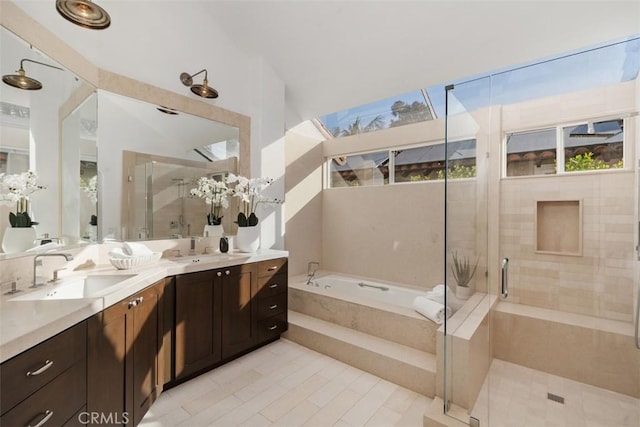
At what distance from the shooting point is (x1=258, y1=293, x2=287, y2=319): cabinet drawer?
291cm

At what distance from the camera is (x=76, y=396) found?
1.31 meters

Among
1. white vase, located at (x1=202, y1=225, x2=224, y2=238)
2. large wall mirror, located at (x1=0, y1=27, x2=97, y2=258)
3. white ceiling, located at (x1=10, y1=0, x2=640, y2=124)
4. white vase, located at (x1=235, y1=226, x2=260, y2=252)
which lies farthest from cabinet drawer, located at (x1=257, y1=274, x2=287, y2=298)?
white ceiling, located at (x1=10, y1=0, x2=640, y2=124)

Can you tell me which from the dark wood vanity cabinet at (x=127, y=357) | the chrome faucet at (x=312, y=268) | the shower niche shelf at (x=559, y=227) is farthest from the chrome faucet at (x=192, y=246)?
the shower niche shelf at (x=559, y=227)

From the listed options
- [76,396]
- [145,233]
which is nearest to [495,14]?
[145,233]

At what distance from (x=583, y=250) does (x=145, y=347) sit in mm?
3761

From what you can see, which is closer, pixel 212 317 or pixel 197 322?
pixel 197 322

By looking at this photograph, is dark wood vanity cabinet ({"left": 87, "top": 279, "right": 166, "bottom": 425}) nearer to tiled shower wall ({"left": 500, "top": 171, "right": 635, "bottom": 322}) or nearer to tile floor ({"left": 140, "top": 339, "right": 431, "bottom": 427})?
tile floor ({"left": 140, "top": 339, "right": 431, "bottom": 427})

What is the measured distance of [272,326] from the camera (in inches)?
119

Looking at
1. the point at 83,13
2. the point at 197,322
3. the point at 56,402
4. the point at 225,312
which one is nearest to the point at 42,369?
the point at 56,402

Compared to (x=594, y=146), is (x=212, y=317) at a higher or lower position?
lower

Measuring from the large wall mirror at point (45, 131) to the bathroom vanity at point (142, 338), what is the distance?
64 centimetres

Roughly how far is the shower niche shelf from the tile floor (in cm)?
202

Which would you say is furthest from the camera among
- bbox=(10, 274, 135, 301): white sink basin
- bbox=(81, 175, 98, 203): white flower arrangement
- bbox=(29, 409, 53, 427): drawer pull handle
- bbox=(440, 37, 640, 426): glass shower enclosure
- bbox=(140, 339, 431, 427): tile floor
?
bbox=(81, 175, 98, 203): white flower arrangement

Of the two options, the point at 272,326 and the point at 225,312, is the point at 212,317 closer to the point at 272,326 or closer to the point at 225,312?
the point at 225,312
